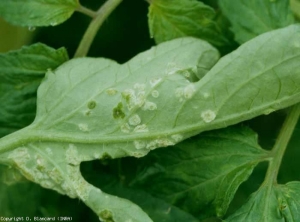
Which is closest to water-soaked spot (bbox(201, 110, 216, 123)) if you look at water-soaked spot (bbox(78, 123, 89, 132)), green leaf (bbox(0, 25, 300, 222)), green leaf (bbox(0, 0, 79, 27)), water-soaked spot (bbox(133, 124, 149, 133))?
green leaf (bbox(0, 25, 300, 222))

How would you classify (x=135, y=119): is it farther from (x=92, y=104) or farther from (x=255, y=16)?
(x=255, y=16)

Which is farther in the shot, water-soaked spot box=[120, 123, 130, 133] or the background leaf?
the background leaf

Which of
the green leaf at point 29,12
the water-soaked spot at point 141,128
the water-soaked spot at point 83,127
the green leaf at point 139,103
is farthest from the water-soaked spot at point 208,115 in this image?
the green leaf at point 29,12

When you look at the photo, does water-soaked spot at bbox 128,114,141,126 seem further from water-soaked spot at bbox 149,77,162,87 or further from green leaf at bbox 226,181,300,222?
green leaf at bbox 226,181,300,222

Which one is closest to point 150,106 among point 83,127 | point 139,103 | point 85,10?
point 139,103

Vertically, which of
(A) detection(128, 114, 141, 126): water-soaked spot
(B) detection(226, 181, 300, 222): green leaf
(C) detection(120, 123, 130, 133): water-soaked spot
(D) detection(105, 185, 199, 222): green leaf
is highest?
(A) detection(128, 114, 141, 126): water-soaked spot

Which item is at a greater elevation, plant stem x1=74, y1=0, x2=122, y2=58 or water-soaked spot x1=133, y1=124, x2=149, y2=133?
plant stem x1=74, y1=0, x2=122, y2=58

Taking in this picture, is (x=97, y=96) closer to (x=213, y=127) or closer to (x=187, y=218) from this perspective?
(x=213, y=127)
